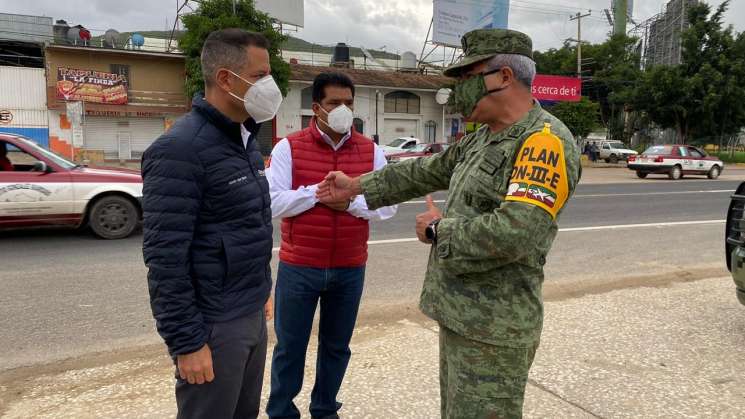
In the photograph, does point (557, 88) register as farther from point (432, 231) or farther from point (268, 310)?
point (432, 231)

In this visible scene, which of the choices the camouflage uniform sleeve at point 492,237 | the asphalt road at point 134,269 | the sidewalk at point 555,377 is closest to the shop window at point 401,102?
the asphalt road at point 134,269

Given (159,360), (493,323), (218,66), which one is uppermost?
(218,66)

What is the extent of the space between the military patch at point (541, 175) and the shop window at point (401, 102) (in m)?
33.4

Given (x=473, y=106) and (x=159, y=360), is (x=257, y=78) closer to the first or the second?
(x=473, y=106)

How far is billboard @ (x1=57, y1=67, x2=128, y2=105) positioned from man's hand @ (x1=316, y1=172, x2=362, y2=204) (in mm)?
29132

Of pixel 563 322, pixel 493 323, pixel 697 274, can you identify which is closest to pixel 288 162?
pixel 493 323

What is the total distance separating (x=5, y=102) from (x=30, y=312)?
27.3 metres

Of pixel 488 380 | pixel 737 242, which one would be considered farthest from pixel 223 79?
pixel 737 242

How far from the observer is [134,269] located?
6352 millimetres

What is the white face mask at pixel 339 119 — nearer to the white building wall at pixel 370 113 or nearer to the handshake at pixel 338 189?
the handshake at pixel 338 189

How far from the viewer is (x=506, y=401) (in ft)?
6.39

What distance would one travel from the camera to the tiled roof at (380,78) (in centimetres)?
3203

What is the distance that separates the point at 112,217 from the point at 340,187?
6.67 m

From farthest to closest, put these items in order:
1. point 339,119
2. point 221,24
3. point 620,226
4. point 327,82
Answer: point 221,24
point 620,226
point 327,82
point 339,119
